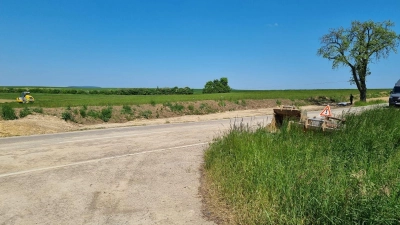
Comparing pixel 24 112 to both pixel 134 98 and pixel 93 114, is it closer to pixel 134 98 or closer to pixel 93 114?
pixel 93 114

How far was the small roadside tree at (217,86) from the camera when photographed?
102 m

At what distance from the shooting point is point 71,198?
5641mm

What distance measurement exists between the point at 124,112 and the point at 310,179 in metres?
21.4

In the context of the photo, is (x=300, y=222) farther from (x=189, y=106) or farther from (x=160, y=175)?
(x=189, y=106)

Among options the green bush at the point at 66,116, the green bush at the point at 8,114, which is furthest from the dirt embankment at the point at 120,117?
the green bush at the point at 8,114

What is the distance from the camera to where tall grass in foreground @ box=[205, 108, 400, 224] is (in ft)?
12.0

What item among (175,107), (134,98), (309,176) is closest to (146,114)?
(175,107)

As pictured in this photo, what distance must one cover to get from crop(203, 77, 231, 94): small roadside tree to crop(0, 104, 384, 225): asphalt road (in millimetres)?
89776

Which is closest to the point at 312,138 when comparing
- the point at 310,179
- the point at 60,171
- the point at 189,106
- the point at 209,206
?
the point at 310,179

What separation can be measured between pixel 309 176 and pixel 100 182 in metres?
4.57

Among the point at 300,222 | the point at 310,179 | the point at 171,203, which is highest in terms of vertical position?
the point at 310,179

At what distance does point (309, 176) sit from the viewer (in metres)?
4.86

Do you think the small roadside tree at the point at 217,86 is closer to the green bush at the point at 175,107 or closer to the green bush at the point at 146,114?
the green bush at the point at 175,107

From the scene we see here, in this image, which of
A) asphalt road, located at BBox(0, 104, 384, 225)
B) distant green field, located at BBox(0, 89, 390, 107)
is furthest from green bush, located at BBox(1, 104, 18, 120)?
asphalt road, located at BBox(0, 104, 384, 225)
